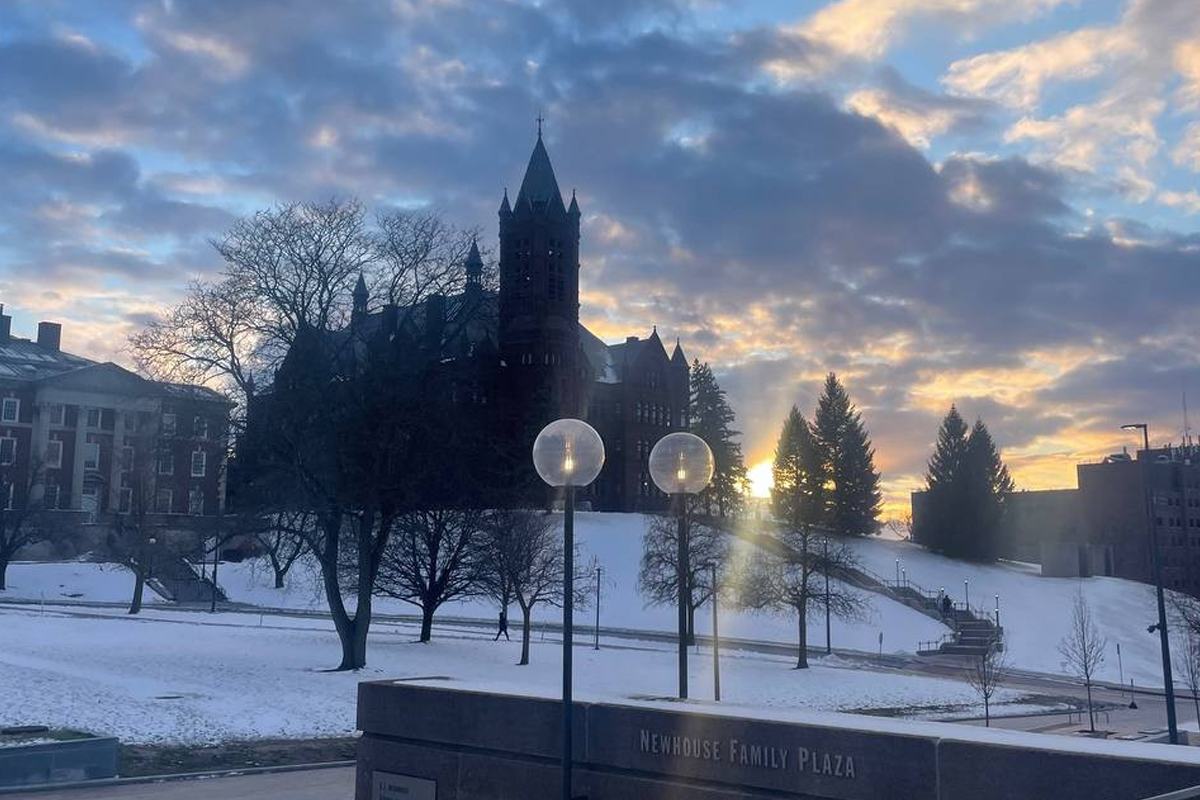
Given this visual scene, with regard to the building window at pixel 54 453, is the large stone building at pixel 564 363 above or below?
above

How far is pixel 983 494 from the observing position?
93188mm

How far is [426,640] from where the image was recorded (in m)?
43.2

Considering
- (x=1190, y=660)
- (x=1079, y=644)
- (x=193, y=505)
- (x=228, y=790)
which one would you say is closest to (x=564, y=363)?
(x=193, y=505)

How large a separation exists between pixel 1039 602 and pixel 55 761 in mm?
69450

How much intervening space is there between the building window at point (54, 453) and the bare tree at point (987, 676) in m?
75.3

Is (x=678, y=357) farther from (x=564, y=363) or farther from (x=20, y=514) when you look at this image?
(x=20, y=514)

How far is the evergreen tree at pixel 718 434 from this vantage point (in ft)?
339

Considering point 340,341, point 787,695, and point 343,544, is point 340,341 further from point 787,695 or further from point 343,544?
point 787,695

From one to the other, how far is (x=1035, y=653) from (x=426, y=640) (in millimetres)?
35457

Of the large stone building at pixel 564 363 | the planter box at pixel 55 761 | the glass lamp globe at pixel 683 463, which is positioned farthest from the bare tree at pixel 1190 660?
the large stone building at pixel 564 363

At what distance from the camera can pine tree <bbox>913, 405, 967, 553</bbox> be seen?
92.3m

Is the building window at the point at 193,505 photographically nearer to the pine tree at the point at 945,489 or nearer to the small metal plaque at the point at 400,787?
the pine tree at the point at 945,489

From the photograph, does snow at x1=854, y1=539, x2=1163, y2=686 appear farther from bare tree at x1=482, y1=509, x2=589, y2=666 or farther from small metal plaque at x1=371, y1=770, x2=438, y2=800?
small metal plaque at x1=371, y1=770, x2=438, y2=800

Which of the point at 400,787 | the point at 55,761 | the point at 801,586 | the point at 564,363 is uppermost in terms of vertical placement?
the point at 564,363
